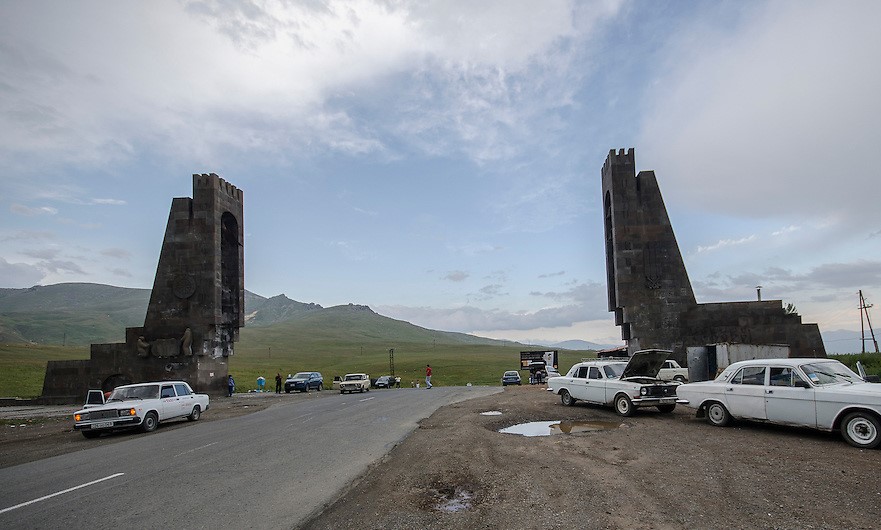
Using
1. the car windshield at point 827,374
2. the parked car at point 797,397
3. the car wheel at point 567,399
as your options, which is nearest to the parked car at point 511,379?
the car wheel at point 567,399

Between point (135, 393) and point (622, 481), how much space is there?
16.0 m

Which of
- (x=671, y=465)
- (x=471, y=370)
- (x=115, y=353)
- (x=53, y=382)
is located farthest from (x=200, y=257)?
(x=471, y=370)

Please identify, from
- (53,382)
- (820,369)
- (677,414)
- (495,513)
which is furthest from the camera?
(53,382)

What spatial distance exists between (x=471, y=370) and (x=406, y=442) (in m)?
67.1

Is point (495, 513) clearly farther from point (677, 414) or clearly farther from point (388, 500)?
point (677, 414)

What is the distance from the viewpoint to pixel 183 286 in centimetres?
3572

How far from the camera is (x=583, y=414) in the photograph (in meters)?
16.6

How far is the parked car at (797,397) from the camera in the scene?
9977 mm

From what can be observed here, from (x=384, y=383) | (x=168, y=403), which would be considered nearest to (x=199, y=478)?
(x=168, y=403)

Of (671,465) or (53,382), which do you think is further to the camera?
(53,382)

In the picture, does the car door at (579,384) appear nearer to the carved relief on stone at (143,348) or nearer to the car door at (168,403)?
the car door at (168,403)

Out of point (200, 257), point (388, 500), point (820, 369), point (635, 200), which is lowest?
point (388, 500)

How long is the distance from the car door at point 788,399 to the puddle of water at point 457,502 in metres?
7.39

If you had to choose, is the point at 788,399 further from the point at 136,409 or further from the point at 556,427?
the point at 136,409
